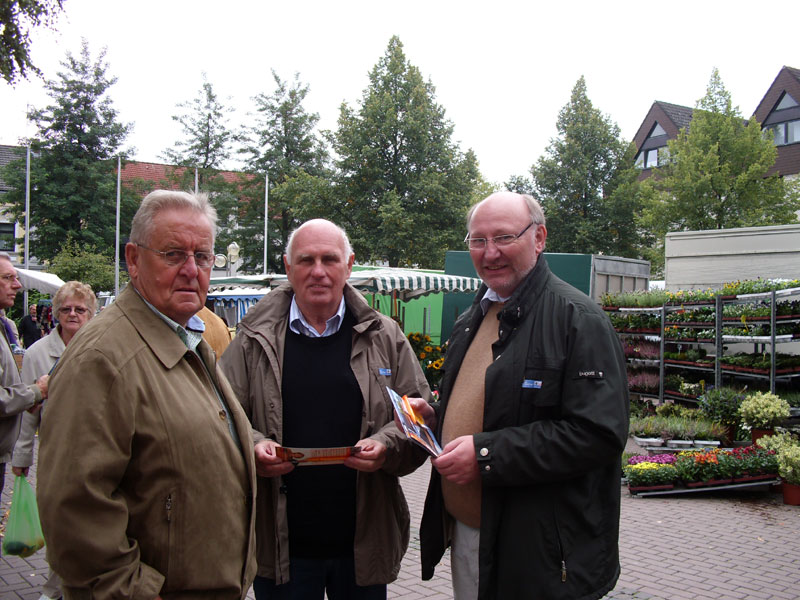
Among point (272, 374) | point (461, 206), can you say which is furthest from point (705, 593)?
point (461, 206)

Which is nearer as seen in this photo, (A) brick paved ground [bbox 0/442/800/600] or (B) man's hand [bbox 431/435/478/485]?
(B) man's hand [bbox 431/435/478/485]

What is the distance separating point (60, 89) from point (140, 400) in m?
41.9

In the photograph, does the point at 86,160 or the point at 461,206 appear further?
the point at 86,160

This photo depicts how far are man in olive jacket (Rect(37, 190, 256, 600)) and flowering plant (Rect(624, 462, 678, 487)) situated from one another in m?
6.72

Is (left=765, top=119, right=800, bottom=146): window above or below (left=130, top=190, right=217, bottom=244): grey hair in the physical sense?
above

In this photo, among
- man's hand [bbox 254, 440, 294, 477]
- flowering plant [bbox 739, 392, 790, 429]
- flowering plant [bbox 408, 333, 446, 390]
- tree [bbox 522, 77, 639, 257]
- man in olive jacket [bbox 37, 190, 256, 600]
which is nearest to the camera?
man in olive jacket [bbox 37, 190, 256, 600]

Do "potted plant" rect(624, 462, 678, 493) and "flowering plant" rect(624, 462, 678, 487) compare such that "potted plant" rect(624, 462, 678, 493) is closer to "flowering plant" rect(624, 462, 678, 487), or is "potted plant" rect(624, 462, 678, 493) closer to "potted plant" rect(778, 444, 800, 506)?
"flowering plant" rect(624, 462, 678, 487)

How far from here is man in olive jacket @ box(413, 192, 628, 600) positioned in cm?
223

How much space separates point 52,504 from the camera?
1.65m

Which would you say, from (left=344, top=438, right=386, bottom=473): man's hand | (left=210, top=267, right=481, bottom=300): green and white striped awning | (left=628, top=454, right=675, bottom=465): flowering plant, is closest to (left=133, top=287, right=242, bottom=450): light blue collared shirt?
(left=344, top=438, right=386, bottom=473): man's hand

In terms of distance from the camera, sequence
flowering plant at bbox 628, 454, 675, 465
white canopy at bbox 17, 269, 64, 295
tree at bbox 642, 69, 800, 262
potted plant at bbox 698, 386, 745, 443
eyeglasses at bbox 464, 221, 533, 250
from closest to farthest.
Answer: eyeglasses at bbox 464, 221, 533, 250
flowering plant at bbox 628, 454, 675, 465
potted plant at bbox 698, 386, 745, 443
white canopy at bbox 17, 269, 64, 295
tree at bbox 642, 69, 800, 262

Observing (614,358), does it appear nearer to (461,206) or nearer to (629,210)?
(461,206)

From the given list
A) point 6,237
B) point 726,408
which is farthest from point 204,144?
point 726,408

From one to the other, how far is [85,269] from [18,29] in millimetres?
25447
